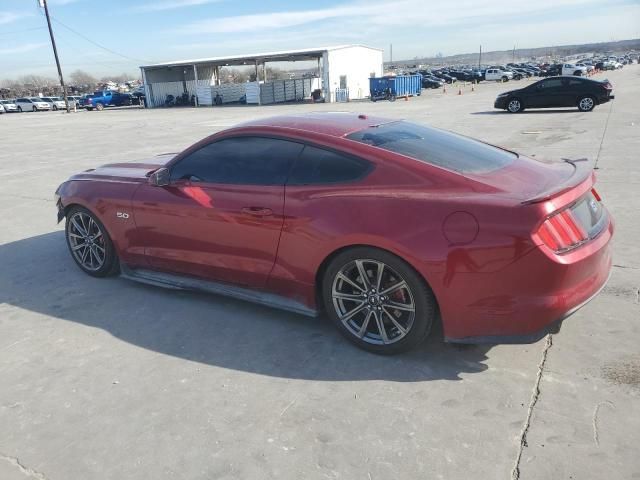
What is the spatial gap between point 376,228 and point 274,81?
156 ft

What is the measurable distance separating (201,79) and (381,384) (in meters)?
56.5

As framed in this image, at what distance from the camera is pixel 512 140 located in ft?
45.3

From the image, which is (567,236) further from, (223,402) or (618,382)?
(223,402)

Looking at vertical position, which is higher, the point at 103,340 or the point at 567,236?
the point at 567,236

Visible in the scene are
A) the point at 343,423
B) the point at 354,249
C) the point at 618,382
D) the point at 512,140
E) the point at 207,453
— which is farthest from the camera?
the point at 512,140

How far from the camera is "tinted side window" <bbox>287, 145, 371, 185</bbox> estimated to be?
11.3ft

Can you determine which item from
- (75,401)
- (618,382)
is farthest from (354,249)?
(75,401)

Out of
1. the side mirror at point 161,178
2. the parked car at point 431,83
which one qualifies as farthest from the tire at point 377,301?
the parked car at point 431,83

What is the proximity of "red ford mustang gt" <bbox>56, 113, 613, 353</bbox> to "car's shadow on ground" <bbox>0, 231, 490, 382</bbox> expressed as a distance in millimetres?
193

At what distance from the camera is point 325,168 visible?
3.58m

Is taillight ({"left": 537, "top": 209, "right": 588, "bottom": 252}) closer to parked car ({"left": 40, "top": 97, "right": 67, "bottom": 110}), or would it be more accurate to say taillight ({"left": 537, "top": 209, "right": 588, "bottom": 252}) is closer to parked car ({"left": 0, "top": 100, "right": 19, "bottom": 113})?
parked car ({"left": 40, "top": 97, "right": 67, "bottom": 110})

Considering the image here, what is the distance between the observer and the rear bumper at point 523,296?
9.55 ft

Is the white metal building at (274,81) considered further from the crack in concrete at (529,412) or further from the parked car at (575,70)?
the crack in concrete at (529,412)

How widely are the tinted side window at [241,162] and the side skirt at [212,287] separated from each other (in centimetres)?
81
